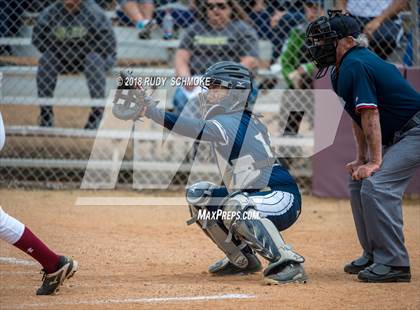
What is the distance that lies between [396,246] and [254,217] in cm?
98

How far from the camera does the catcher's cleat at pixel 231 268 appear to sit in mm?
5375

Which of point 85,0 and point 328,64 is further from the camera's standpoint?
point 85,0

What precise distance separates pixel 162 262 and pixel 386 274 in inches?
66.6

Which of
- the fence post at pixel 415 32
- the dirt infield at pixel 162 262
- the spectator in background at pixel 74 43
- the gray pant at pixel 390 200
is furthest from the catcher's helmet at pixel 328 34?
the spectator in background at pixel 74 43

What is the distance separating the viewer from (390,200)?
5023 millimetres

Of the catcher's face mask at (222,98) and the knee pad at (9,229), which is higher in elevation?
the catcher's face mask at (222,98)

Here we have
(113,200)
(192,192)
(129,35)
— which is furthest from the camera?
(129,35)

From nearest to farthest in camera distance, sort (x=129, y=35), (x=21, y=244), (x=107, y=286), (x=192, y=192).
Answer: (x=21, y=244) → (x=107, y=286) → (x=192, y=192) → (x=129, y=35)

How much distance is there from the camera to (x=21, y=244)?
4.47 meters

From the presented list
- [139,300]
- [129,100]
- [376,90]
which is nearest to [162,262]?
[139,300]

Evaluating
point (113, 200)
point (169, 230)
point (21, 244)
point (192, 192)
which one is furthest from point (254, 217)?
point (113, 200)

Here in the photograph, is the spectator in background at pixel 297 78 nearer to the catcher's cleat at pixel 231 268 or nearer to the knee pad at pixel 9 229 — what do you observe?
the catcher's cleat at pixel 231 268

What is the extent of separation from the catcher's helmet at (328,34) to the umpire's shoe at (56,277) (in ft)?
7.15

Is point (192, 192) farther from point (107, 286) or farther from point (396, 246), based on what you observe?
Result: point (396, 246)
